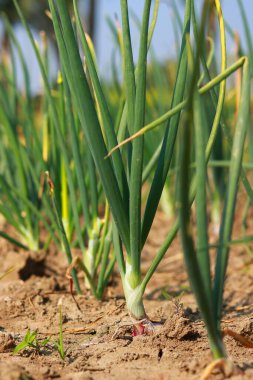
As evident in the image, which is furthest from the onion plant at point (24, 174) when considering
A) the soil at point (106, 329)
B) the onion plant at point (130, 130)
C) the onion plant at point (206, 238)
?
the onion plant at point (206, 238)

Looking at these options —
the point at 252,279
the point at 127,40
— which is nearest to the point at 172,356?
the point at 127,40

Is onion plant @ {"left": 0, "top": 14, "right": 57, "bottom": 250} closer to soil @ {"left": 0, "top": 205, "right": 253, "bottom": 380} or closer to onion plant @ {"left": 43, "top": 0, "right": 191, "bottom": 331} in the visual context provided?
soil @ {"left": 0, "top": 205, "right": 253, "bottom": 380}

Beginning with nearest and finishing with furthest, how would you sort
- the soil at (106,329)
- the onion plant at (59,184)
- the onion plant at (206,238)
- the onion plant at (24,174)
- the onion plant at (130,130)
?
the onion plant at (206,238) → the soil at (106,329) → the onion plant at (130,130) → the onion plant at (59,184) → the onion plant at (24,174)

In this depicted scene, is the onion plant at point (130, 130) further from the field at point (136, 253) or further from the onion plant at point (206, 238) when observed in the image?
the onion plant at point (206, 238)

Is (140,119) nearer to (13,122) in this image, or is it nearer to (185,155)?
(185,155)

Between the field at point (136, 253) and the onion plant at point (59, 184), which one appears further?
the onion plant at point (59, 184)

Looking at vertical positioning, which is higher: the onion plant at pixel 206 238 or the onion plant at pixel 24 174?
the onion plant at pixel 24 174

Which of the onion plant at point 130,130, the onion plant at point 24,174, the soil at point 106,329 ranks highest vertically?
the onion plant at point 24,174

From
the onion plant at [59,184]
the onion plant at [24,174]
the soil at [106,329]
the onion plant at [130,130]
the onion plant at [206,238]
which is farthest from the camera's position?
the onion plant at [24,174]
